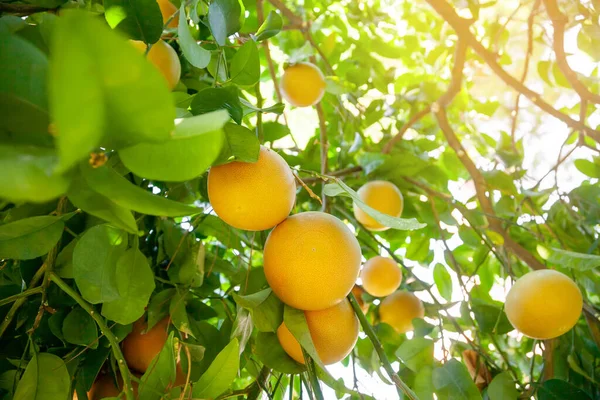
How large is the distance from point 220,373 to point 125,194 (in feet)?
1.17

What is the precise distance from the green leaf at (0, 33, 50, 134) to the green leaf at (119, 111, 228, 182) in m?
0.07

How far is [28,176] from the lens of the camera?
292 millimetres

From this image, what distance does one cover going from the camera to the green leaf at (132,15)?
0.59 m

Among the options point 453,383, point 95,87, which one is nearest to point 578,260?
point 453,383

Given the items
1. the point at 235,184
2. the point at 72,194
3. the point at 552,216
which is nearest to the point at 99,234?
the point at 235,184

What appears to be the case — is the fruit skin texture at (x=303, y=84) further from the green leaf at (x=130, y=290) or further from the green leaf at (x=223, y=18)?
the green leaf at (x=130, y=290)

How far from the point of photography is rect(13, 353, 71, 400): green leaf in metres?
0.66

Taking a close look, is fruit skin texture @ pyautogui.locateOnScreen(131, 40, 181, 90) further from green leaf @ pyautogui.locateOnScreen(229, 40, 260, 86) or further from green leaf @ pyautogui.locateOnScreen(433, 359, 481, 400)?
green leaf @ pyautogui.locateOnScreen(433, 359, 481, 400)

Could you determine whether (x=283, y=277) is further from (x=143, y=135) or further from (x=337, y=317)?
(x=143, y=135)

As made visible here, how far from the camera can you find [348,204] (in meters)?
1.57

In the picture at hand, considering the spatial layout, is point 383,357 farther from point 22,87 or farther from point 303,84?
point 303,84

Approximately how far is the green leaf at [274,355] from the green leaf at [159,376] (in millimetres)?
144

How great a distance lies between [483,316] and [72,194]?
3.50 feet

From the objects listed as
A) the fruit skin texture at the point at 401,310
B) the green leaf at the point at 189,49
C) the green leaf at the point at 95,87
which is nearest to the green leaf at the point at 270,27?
the green leaf at the point at 189,49
